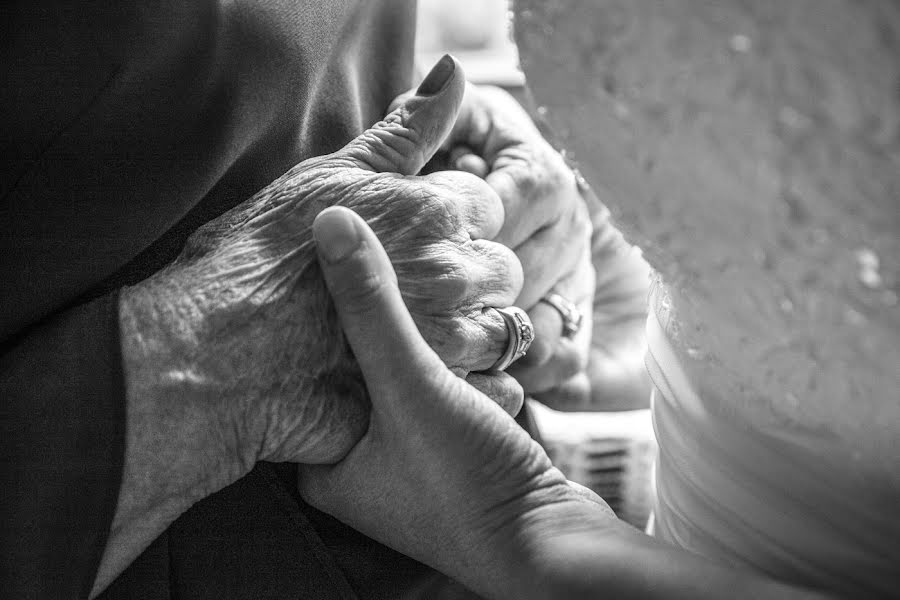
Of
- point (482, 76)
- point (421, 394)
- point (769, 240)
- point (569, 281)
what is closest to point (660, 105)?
point (769, 240)

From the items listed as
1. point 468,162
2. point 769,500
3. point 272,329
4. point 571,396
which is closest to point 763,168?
point 769,500

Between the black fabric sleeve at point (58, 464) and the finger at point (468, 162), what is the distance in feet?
1.33

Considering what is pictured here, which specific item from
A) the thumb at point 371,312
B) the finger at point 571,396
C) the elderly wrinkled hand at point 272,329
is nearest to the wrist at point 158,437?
the elderly wrinkled hand at point 272,329

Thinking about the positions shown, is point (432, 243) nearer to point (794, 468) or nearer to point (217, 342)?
point (217, 342)

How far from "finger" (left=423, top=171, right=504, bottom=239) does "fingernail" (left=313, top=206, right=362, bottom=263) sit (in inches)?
6.2

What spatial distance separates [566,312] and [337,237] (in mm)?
406

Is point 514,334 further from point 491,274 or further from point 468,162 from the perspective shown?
point 468,162

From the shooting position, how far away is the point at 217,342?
56cm

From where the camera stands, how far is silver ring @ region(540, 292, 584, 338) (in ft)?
2.86

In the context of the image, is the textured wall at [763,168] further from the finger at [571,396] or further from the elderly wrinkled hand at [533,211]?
the finger at [571,396]

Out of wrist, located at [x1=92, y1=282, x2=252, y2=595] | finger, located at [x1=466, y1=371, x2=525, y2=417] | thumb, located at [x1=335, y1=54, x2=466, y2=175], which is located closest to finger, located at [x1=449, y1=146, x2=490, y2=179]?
thumb, located at [x1=335, y1=54, x2=466, y2=175]

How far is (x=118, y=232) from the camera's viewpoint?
594 mm

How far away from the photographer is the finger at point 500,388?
694 millimetres

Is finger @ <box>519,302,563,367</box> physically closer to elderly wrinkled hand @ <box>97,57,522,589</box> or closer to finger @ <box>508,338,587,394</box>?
finger @ <box>508,338,587,394</box>
